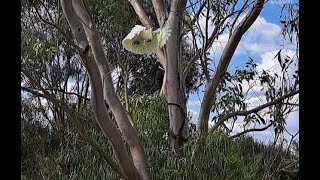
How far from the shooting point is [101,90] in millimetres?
1657

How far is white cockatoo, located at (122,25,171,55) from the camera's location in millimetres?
1238

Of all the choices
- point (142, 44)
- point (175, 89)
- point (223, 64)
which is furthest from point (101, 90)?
point (223, 64)

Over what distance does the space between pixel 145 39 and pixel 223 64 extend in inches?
59.7

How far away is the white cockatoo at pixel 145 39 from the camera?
1.24m

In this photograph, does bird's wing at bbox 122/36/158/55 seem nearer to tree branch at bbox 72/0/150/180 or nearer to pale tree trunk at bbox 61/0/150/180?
pale tree trunk at bbox 61/0/150/180

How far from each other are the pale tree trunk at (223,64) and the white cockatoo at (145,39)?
124 cm

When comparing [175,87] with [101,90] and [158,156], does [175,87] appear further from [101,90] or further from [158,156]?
→ [101,90]

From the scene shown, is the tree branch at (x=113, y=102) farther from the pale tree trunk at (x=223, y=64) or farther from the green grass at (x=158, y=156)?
the pale tree trunk at (x=223, y=64)

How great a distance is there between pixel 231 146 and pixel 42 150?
4.15 feet

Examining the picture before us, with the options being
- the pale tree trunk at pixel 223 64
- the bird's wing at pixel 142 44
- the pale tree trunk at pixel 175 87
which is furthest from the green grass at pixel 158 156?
the bird's wing at pixel 142 44

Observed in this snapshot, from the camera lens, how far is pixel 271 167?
246 cm
